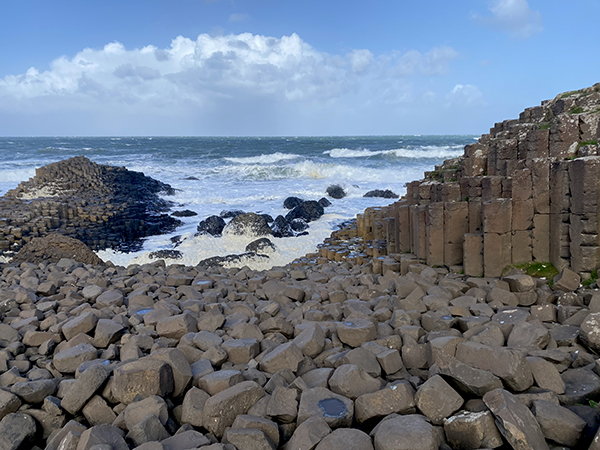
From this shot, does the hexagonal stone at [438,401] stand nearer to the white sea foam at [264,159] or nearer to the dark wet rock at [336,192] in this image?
the dark wet rock at [336,192]

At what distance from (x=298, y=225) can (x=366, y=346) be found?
12.3 meters

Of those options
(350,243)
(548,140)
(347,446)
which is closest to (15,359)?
(347,446)

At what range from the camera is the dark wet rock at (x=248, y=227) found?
14047mm

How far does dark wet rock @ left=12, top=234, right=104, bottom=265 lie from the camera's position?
9.38 metres

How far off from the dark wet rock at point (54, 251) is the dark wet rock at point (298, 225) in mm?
7210

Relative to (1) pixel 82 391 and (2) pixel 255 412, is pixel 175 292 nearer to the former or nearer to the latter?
(1) pixel 82 391

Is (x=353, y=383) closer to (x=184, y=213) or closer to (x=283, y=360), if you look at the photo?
(x=283, y=360)

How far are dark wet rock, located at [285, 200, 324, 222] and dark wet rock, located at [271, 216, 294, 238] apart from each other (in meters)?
0.66

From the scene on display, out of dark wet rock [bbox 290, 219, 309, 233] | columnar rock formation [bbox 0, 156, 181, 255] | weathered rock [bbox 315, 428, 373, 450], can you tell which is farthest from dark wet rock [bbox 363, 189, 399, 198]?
weathered rock [bbox 315, 428, 373, 450]

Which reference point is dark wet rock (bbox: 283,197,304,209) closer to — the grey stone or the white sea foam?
the grey stone

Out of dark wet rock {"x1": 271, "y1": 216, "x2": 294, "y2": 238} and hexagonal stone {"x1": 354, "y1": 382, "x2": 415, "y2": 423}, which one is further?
dark wet rock {"x1": 271, "y1": 216, "x2": 294, "y2": 238}

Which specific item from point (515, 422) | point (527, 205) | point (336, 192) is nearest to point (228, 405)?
point (515, 422)

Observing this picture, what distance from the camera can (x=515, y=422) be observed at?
84.5 inches

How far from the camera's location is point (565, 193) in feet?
15.8
